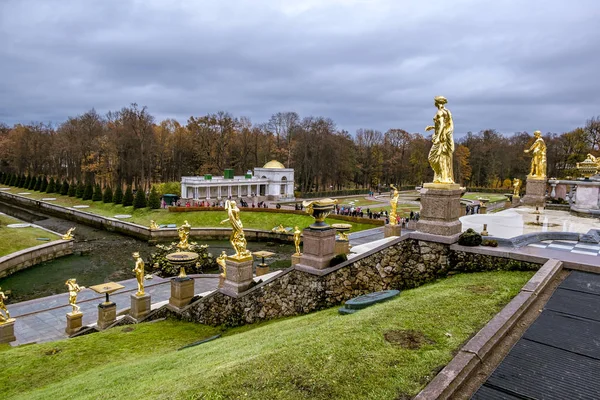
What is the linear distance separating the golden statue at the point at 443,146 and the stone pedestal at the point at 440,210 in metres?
0.37

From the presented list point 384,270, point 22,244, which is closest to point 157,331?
point 384,270

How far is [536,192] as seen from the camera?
21.6 meters

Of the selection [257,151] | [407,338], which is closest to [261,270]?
[407,338]

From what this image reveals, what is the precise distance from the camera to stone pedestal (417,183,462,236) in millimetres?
10195

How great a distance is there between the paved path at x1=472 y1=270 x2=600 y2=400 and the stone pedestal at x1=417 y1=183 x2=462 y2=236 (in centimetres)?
375

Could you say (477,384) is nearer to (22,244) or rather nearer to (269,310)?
(269,310)

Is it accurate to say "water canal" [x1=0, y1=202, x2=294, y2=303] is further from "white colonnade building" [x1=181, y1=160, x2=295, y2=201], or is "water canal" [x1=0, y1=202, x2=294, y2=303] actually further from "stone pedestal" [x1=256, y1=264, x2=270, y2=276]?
"white colonnade building" [x1=181, y1=160, x2=295, y2=201]

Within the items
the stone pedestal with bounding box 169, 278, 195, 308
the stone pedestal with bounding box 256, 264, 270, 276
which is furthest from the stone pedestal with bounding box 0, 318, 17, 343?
the stone pedestal with bounding box 256, 264, 270, 276

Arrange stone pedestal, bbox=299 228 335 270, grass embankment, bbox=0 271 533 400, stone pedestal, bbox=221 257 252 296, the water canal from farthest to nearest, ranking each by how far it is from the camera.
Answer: the water canal
stone pedestal, bbox=221 257 252 296
stone pedestal, bbox=299 228 335 270
grass embankment, bbox=0 271 533 400

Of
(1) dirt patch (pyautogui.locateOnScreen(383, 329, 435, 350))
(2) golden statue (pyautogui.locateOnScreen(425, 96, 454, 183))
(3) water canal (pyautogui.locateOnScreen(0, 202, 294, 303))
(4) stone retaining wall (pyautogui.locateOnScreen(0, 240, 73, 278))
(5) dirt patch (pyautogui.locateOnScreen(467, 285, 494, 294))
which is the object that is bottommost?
(3) water canal (pyautogui.locateOnScreen(0, 202, 294, 303))

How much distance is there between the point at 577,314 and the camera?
6.08m

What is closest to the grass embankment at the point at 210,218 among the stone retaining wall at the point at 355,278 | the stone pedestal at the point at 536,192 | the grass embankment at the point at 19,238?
the grass embankment at the point at 19,238

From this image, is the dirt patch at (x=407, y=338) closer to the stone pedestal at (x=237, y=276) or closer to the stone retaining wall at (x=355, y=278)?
the stone retaining wall at (x=355, y=278)

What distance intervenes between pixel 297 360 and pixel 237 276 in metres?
6.39
